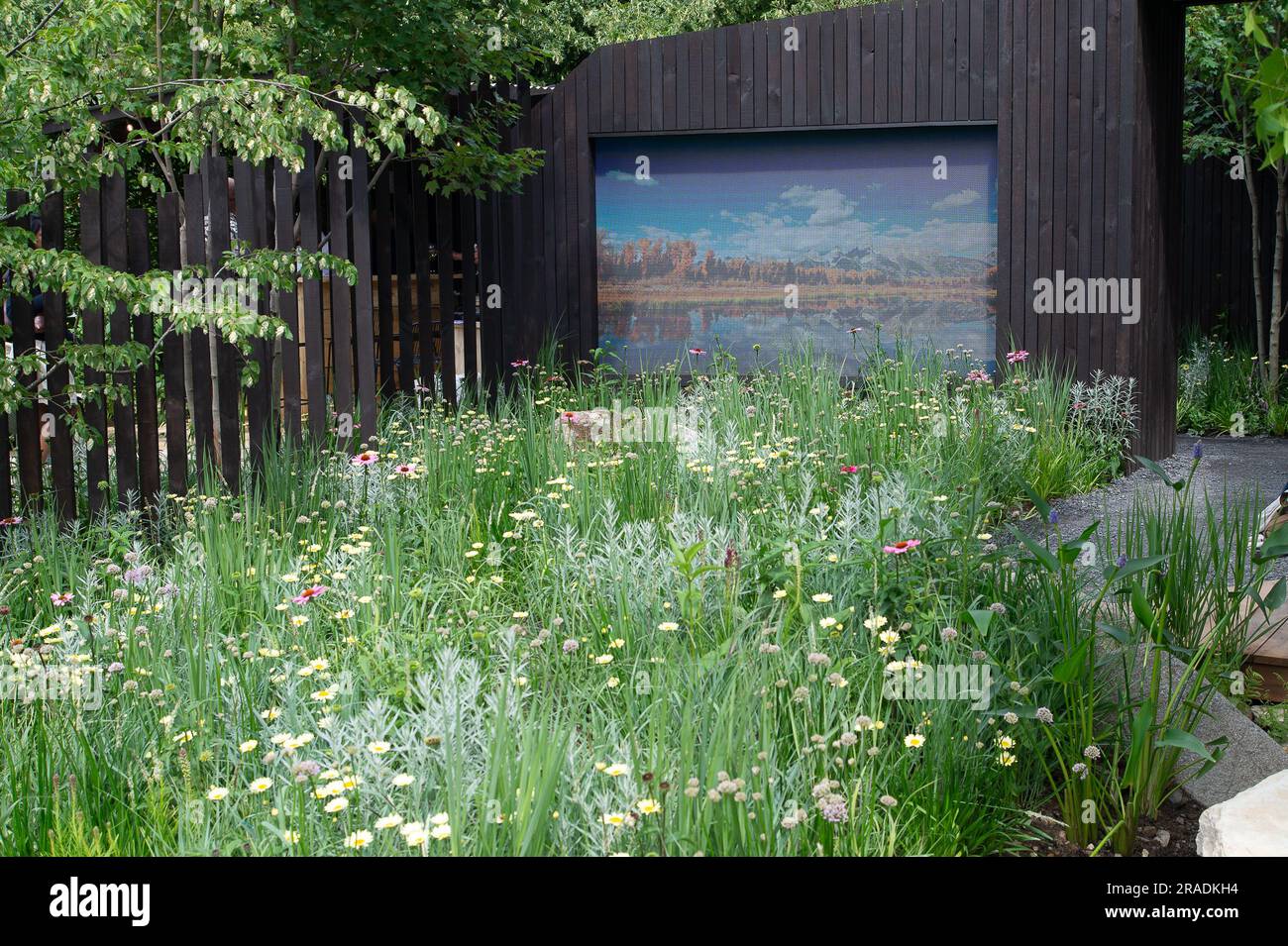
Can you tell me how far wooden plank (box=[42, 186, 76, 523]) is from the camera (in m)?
6.07

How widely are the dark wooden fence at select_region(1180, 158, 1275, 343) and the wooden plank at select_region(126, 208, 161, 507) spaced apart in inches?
396

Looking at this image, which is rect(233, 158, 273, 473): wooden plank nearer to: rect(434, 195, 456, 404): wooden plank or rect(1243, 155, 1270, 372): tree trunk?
rect(434, 195, 456, 404): wooden plank

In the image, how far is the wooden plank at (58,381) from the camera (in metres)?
6.07

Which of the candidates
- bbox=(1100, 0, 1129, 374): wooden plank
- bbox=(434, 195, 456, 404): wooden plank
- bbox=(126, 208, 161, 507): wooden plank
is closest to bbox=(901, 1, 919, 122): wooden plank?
bbox=(1100, 0, 1129, 374): wooden plank

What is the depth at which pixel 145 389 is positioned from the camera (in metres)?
6.37

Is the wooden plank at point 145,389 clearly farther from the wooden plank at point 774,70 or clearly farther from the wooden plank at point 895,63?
the wooden plank at point 895,63

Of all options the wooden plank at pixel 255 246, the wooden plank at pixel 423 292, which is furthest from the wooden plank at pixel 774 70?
the wooden plank at pixel 255 246

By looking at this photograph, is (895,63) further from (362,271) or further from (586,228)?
(362,271)

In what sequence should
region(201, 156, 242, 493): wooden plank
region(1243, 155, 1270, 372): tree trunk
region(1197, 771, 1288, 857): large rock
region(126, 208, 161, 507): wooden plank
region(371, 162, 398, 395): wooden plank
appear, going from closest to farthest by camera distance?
region(1197, 771, 1288, 857): large rock, region(126, 208, 161, 507): wooden plank, region(201, 156, 242, 493): wooden plank, region(371, 162, 398, 395): wooden plank, region(1243, 155, 1270, 372): tree trunk

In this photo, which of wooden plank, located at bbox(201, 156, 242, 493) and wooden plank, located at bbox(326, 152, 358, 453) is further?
wooden plank, located at bbox(326, 152, 358, 453)

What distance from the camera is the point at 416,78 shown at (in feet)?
29.2

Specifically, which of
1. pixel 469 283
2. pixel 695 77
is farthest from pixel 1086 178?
pixel 469 283

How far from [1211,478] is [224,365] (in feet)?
20.1

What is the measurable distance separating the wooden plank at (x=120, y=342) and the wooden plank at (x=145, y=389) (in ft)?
0.13
